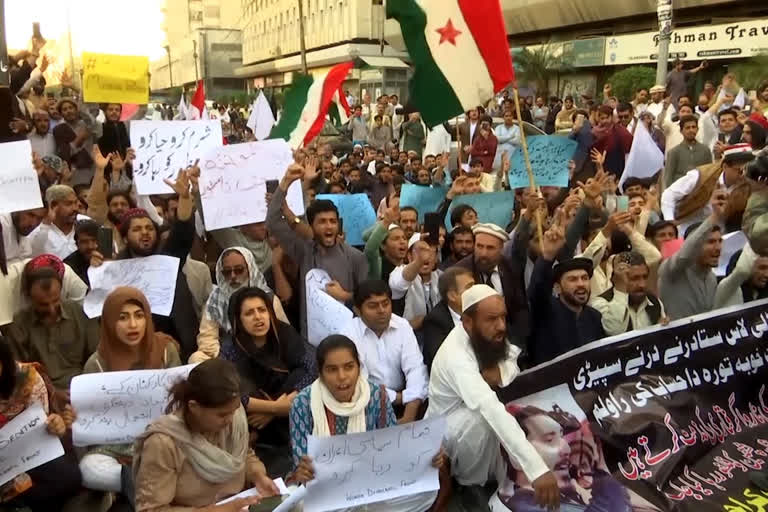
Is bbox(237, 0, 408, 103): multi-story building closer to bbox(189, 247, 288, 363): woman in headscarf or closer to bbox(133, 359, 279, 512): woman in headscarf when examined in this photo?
bbox(189, 247, 288, 363): woman in headscarf

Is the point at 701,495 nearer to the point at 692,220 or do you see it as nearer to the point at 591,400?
the point at 591,400

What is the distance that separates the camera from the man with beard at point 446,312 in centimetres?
403

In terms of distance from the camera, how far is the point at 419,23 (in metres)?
4.67

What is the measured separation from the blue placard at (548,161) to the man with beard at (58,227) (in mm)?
3425

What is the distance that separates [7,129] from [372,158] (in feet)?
20.8

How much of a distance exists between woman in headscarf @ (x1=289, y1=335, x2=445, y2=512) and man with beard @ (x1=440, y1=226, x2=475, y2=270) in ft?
6.42

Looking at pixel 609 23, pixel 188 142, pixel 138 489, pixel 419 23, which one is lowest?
pixel 138 489

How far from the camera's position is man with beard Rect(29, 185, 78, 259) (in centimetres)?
480

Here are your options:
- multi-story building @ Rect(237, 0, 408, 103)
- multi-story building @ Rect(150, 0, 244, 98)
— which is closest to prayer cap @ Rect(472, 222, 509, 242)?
multi-story building @ Rect(237, 0, 408, 103)

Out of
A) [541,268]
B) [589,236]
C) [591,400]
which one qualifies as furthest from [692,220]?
[591,400]

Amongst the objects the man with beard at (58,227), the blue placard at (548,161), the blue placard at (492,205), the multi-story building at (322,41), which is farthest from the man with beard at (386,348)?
the multi-story building at (322,41)

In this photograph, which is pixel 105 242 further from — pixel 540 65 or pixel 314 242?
pixel 540 65

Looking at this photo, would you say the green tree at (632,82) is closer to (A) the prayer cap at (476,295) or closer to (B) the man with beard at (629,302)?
(B) the man with beard at (629,302)

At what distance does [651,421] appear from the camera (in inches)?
121
